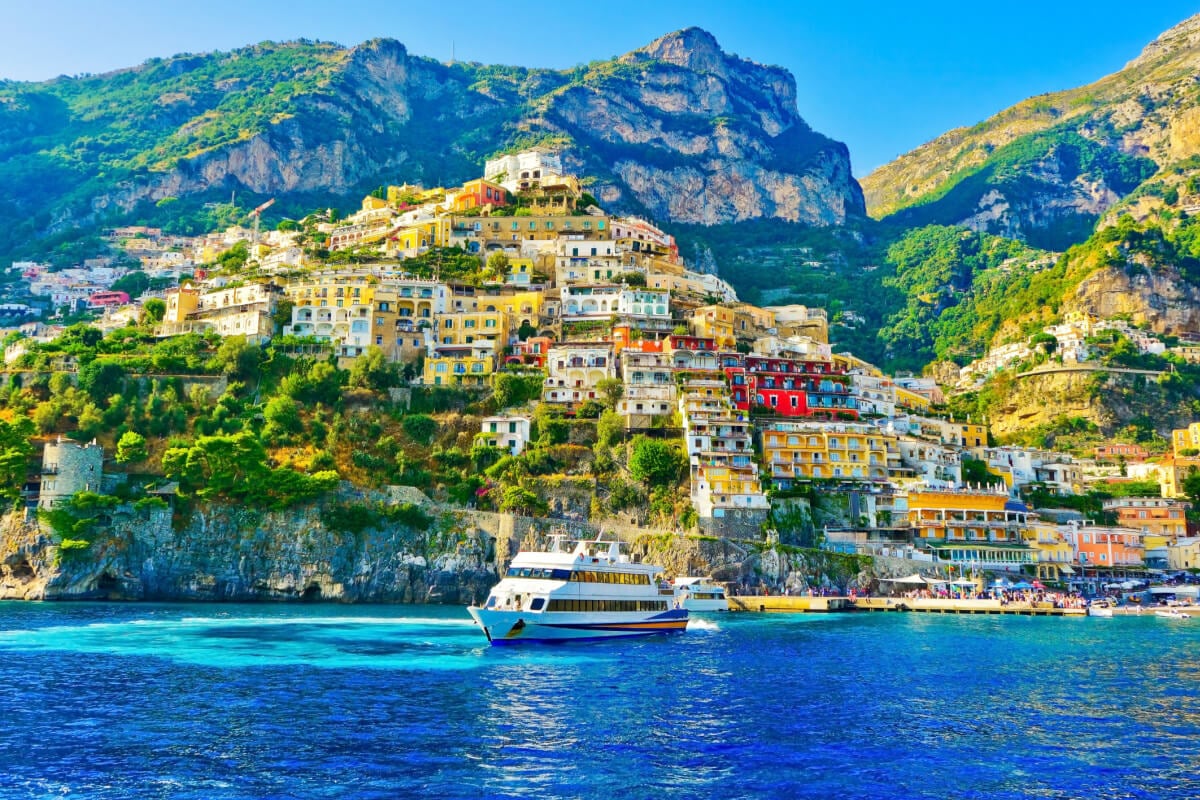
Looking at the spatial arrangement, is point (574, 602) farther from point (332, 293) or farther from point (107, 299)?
point (107, 299)

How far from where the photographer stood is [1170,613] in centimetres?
7338

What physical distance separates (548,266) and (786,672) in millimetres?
73647

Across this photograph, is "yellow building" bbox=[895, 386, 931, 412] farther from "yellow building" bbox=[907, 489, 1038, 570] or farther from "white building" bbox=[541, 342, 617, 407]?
"white building" bbox=[541, 342, 617, 407]

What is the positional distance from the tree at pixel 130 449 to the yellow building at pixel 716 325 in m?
48.4

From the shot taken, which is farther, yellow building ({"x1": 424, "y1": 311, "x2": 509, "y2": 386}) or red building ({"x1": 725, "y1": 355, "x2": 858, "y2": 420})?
red building ({"x1": 725, "y1": 355, "x2": 858, "y2": 420})

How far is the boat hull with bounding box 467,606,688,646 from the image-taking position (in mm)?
50312

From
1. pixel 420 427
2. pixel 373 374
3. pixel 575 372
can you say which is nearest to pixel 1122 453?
pixel 575 372

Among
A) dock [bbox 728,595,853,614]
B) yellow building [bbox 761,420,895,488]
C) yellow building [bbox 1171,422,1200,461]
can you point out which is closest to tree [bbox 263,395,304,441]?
dock [bbox 728,595,853,614]

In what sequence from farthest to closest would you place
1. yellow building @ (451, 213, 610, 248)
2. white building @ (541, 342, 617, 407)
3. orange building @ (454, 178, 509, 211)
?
orange building @ (454, 178, 509, 211)
yellow building @ (451, 213, 610, 248)
white building @ (541, 342, 617, 407)

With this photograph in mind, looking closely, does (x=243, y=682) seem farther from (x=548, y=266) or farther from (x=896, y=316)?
(x=896, y=316)

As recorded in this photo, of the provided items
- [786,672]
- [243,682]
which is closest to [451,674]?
[243,682]

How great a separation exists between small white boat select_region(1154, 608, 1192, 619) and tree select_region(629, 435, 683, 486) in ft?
112

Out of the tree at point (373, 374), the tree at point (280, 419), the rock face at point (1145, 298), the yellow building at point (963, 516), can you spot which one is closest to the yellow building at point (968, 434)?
the yellow building at point (963, 516)

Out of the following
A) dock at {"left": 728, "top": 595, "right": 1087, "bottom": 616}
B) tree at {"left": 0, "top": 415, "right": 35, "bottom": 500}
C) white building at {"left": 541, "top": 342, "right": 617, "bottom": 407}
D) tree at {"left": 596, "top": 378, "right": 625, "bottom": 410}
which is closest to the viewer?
dock at {"left": 728, "top": 595, "right": 1087, "bottom": 616}
